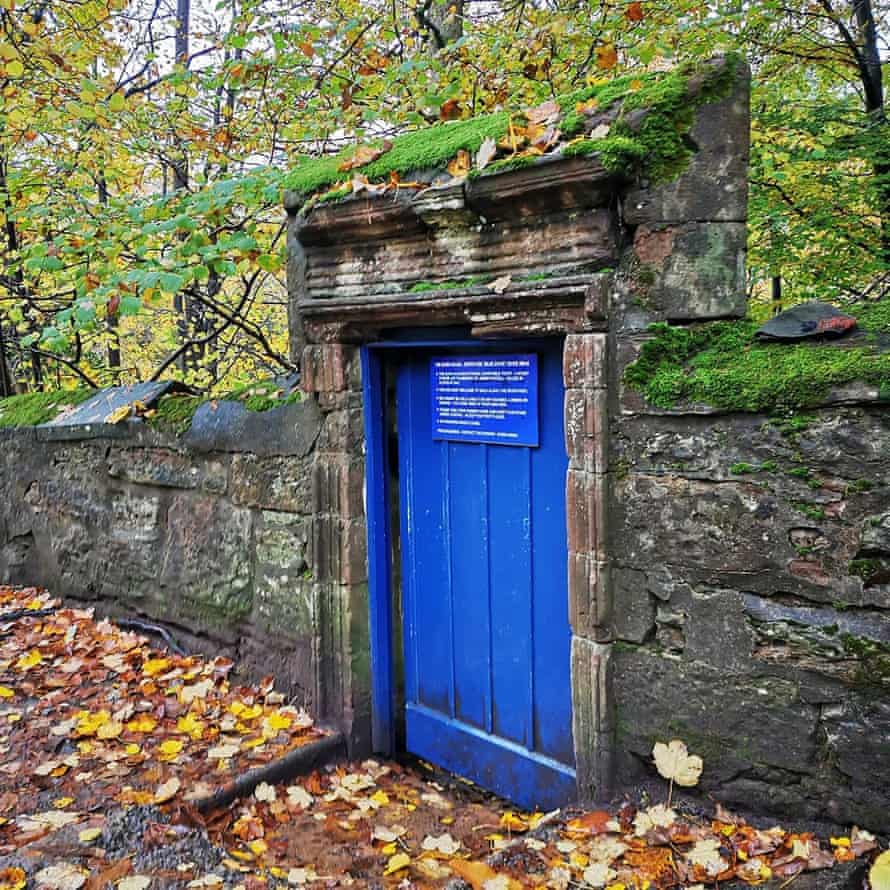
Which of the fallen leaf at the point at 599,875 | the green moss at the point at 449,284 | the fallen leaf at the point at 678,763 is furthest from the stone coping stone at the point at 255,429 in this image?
the fallen leaf at the point at 599,875

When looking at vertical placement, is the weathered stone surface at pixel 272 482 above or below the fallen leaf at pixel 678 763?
above

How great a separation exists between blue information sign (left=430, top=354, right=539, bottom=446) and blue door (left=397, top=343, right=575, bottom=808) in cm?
3

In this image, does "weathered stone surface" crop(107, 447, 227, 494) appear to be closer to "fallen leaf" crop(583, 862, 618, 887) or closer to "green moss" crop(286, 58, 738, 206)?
"green moss" crop(286, 58, 738, 206)

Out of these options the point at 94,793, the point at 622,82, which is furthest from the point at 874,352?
the point at 94,793

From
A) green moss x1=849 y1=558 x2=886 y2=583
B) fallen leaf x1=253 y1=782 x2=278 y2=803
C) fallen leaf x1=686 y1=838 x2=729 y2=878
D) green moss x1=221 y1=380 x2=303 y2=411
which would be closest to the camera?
green moss x1=849 y1=558 x2=886 y2=583

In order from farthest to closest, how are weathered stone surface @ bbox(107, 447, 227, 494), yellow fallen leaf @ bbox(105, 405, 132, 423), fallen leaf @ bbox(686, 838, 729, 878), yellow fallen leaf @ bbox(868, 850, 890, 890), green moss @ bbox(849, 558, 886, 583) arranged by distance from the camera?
yellow fallen leaf @ bbox(105, 405, 132, 423) < weathered stone surface @ bbox(107, 447, 227, 494) < fallen leaf @ bbox(686, 838, 729, 878) < green moss @ bbox(849, 558, 886, 583) < yellow fallen leaf @ bbox(868, 850, 890, 890)

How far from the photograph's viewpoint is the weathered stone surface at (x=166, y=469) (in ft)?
14.1

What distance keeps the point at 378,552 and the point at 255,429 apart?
3.03 feet

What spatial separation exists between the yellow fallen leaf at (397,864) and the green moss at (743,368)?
1899 mm

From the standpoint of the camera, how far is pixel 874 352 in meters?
2.30

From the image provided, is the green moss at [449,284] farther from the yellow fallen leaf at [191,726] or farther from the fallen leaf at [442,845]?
the yellow fallen leaf at [191,726]

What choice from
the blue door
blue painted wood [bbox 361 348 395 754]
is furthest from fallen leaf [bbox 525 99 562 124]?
blue painted wood [bbox 361 348 395 754]

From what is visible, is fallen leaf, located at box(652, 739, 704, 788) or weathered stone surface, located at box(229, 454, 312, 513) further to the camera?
weathered stone surface, located at box(229, 454, 312, 513)

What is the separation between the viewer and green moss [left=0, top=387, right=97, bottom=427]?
5488 millimetres
